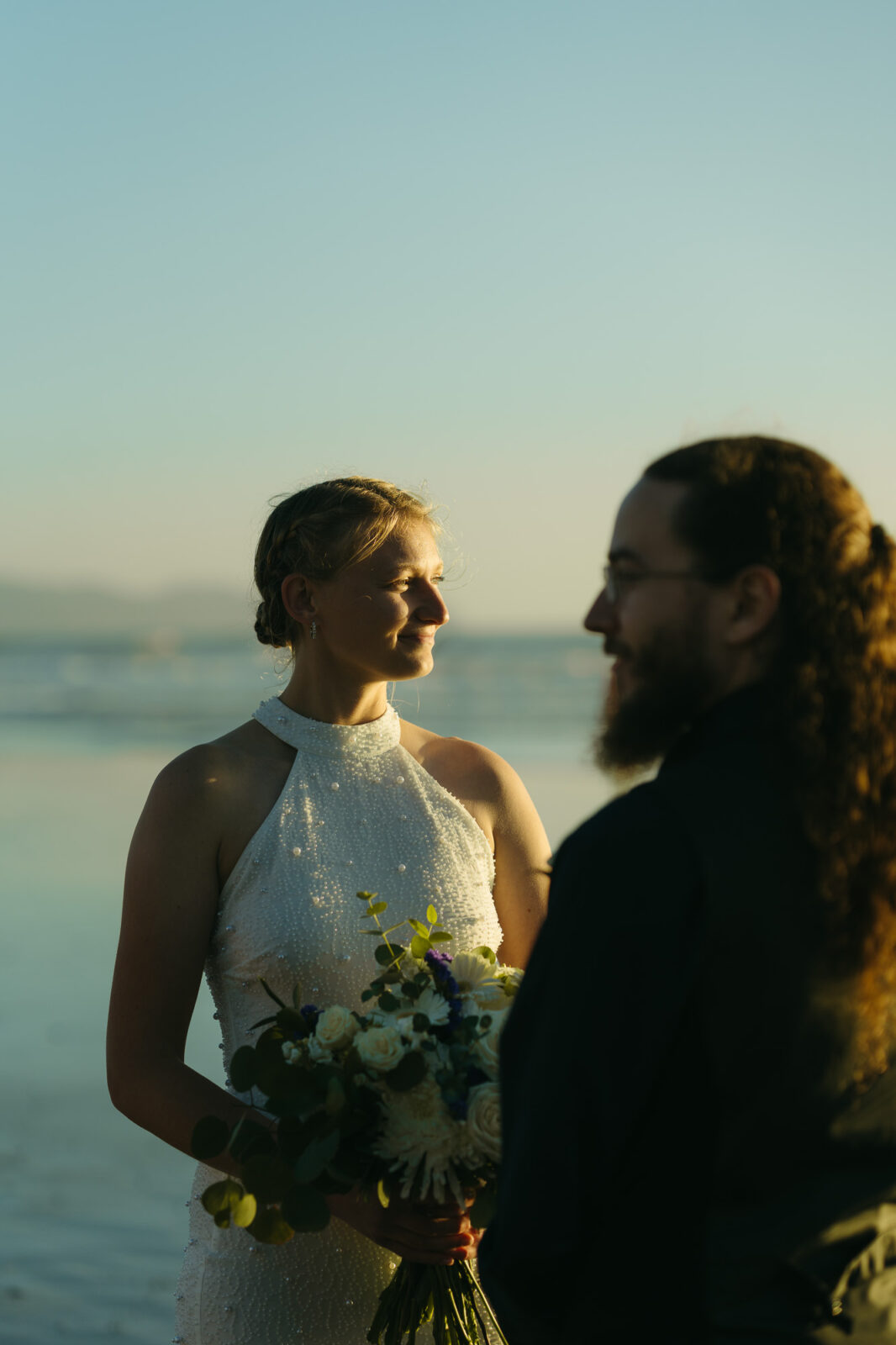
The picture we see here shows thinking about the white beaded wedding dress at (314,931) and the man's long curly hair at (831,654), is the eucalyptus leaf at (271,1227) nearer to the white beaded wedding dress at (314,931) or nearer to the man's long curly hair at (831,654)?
the white beaded wedding dress at (314,931)

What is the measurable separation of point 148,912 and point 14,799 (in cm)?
1018

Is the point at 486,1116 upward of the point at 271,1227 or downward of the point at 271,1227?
upward

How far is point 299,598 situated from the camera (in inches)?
144

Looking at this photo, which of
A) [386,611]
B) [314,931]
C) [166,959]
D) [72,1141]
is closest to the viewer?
[166,959]

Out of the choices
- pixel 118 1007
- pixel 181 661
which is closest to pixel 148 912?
pixel 118 1007

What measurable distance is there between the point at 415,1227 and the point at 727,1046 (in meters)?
1.41

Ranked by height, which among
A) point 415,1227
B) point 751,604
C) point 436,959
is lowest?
point 415,1227

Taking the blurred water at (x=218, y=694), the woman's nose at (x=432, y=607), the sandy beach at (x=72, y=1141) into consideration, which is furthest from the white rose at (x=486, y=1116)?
the sandy beach at (x=72, y=1141)

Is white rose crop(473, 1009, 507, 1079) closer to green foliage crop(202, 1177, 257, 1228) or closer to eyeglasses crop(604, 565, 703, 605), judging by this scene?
green foliage crop(202, 1177, 257, 1228)

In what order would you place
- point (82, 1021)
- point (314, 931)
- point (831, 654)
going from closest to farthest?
point (831, 654) < point (314, 931) < point (82, 1021)

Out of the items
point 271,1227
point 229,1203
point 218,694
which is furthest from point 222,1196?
point 218,694

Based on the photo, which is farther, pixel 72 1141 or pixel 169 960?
pixel 72 1141

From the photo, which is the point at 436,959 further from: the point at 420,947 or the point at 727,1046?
the point at 727,1046

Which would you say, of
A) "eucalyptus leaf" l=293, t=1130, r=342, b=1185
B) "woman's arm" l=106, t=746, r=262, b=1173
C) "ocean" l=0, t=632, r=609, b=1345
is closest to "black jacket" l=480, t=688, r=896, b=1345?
"ocean" l=0, t=632, r=609, b=1345
